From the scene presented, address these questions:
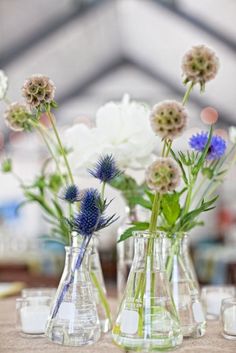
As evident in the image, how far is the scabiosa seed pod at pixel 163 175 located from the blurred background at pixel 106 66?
315cm

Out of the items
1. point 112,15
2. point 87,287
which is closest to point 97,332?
point 87,287

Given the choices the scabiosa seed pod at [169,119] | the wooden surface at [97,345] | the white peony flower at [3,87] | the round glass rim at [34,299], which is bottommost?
the wooden surface at [97,345]

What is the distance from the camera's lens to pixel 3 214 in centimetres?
1076

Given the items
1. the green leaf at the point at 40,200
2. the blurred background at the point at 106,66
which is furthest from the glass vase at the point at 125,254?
the blurred background at the point at 106,66

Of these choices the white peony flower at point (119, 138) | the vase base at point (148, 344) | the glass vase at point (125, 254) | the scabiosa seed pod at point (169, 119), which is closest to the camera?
the scabiosa seed pod at point (169, 119)

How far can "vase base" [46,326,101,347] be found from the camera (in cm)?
96

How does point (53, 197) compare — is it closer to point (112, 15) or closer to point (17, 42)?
point (17, 42)

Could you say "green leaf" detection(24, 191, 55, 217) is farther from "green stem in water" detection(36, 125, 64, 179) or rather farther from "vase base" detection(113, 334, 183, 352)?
"vase base" detection(113, 334, 183, 352)

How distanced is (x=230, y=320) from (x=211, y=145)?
0.94 feet

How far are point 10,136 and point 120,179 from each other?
32.2 feet

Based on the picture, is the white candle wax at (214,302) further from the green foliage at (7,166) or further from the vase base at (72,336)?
the green foliage at (7,166)

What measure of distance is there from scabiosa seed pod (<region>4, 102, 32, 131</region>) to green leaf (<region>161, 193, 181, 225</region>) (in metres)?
0.26

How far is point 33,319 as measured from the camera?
3.47 feet

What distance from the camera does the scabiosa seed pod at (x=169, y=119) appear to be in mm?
804
